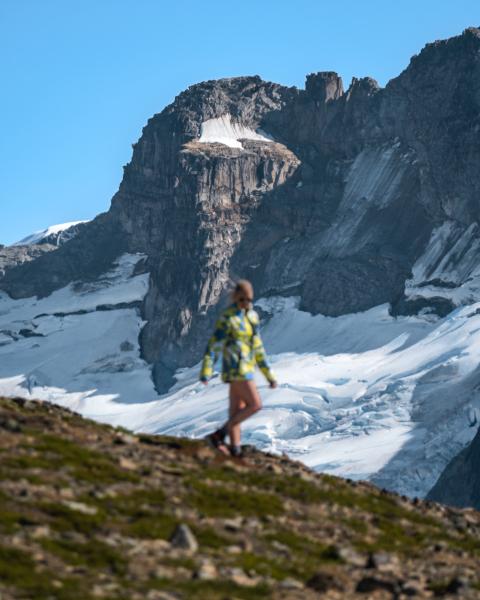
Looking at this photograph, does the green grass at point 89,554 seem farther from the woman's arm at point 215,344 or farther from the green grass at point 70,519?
the woman's arm at point 215,344

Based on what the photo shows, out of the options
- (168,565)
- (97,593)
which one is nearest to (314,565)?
(168,565)

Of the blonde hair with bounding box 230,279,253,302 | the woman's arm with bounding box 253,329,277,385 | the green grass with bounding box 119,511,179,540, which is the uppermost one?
the blonde hair with bounding box 230,279,253,302

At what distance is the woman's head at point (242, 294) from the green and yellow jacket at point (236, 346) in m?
0.25

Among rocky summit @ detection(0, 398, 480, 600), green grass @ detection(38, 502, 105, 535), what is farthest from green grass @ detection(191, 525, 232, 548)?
green grass @ detection(38, 502, 105, 535)

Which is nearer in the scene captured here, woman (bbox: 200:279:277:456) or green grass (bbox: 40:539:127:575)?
green grass (bbox: 40:539:127:575)

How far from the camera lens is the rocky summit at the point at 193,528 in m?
28.2

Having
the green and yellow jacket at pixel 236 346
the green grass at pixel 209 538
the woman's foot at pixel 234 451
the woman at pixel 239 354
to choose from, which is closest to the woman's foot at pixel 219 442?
the woman's foot at pixel 234 451

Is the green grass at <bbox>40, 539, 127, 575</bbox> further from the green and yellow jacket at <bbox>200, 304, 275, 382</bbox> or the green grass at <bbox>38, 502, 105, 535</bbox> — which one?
the green and yellow jacket at <bbox>200, 304, 275, 382</bbox>

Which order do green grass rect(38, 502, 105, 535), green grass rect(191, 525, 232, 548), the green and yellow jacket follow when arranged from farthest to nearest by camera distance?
the green and yellow jacket
green grass rect(191, 525, 232, 548)
green grass rect(38, 502, 105, 535)

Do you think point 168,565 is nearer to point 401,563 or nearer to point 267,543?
point 267,543

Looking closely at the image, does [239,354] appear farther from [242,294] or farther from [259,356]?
[242,294]

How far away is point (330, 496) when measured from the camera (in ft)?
124

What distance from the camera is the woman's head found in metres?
37.9

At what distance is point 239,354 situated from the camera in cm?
3816
